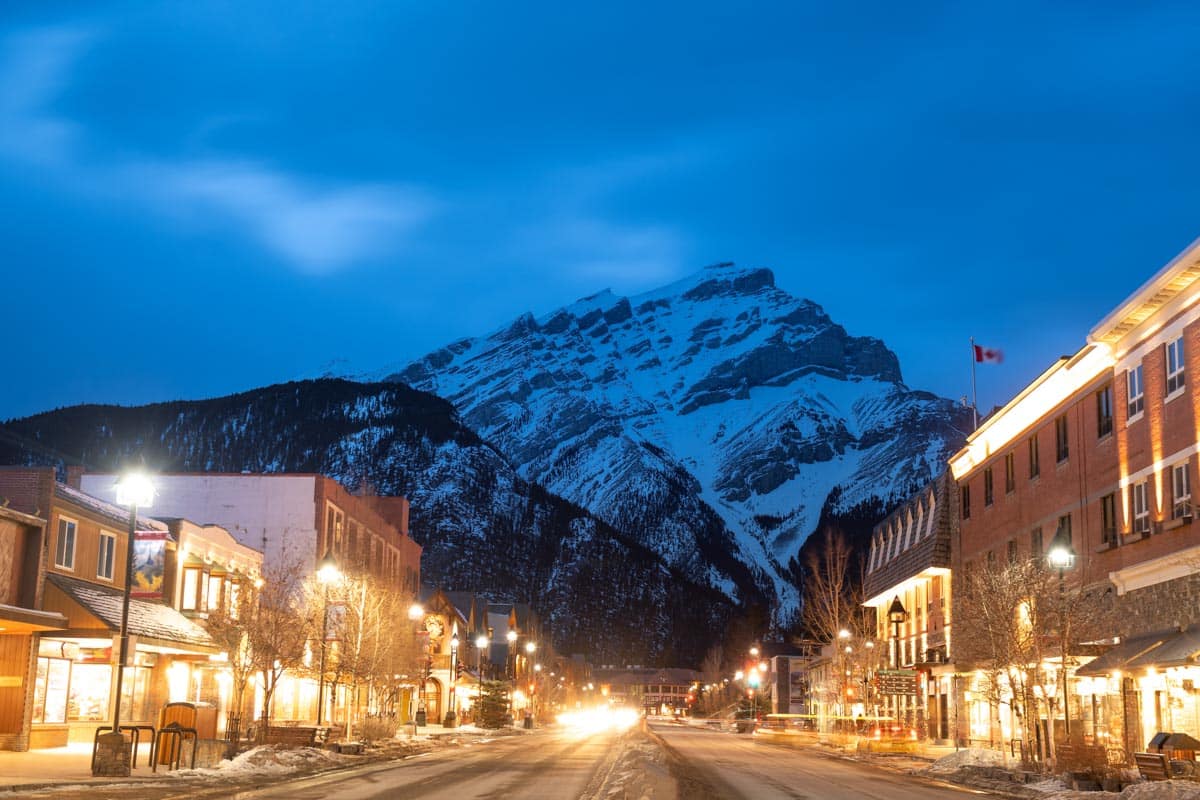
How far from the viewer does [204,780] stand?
3031 centimetres

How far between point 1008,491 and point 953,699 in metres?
15.2

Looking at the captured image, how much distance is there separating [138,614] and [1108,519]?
33.3m

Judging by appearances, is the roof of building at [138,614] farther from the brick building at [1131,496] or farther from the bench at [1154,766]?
the bench at [1154,766]

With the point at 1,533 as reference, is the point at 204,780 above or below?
below

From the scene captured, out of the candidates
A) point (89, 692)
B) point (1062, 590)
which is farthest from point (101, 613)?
point (1062, 590)

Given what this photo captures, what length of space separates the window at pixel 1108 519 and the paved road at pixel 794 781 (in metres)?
10.6

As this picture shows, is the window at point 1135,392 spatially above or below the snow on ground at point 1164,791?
above

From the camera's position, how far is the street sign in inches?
2534

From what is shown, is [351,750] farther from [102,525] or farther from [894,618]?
[894,618]

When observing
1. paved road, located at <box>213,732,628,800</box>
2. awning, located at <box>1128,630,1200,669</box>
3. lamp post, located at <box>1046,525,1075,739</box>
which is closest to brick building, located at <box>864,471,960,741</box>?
lamp post, located at <box>1046,525,1075,739</box>

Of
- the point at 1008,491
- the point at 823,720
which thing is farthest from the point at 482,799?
the point at 823,720

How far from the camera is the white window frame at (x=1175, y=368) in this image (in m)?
38.8

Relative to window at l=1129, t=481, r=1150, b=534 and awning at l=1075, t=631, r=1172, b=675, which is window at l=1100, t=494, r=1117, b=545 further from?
awning at l=1075, t=631, r=1172, b=675

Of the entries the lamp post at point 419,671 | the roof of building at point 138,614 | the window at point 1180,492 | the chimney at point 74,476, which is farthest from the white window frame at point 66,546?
the window at point 1180,492
